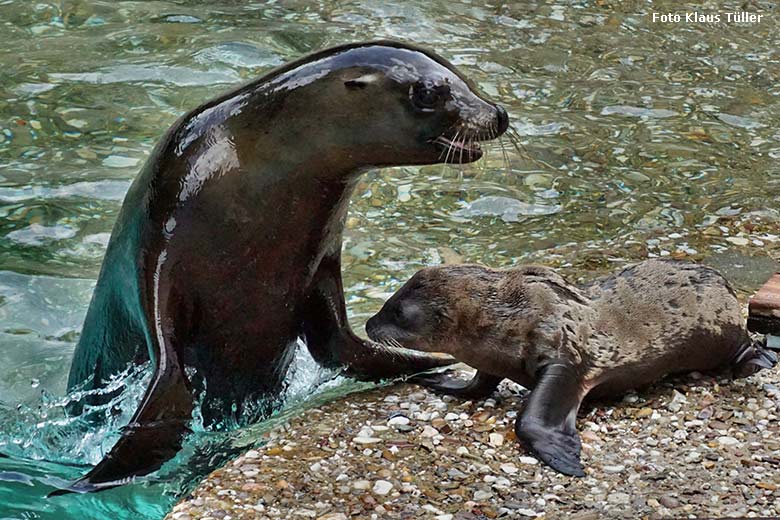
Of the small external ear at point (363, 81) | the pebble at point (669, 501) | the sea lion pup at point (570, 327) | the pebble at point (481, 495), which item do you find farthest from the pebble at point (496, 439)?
the small external ear at point (363, 81)

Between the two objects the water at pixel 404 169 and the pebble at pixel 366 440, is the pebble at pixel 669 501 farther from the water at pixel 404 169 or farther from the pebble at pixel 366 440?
the water at pixel 404 169

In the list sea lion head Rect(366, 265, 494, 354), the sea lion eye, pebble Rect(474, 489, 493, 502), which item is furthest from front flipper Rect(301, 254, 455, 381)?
pebble Rect(474, 489, 493, 502)

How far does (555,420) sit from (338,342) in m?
1.01

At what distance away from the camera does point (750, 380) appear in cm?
510

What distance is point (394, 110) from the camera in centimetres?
448

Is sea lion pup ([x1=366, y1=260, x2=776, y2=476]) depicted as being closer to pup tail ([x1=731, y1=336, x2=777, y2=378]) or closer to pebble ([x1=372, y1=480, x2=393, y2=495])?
pup tail ([x1=731, y1=336, x2=777, y2=378])

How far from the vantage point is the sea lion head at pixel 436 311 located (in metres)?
5.17

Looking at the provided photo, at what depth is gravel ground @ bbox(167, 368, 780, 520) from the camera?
4.20 m

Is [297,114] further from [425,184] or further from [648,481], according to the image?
[425,184]

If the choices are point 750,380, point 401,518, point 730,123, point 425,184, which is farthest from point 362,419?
point 730,123

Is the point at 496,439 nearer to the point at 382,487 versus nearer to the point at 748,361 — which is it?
the point at 382,487

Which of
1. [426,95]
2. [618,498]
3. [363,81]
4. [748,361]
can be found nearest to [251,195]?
[363,81]

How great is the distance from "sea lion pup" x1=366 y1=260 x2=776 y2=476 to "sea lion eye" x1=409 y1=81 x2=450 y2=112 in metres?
0.96

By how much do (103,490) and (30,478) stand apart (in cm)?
49
